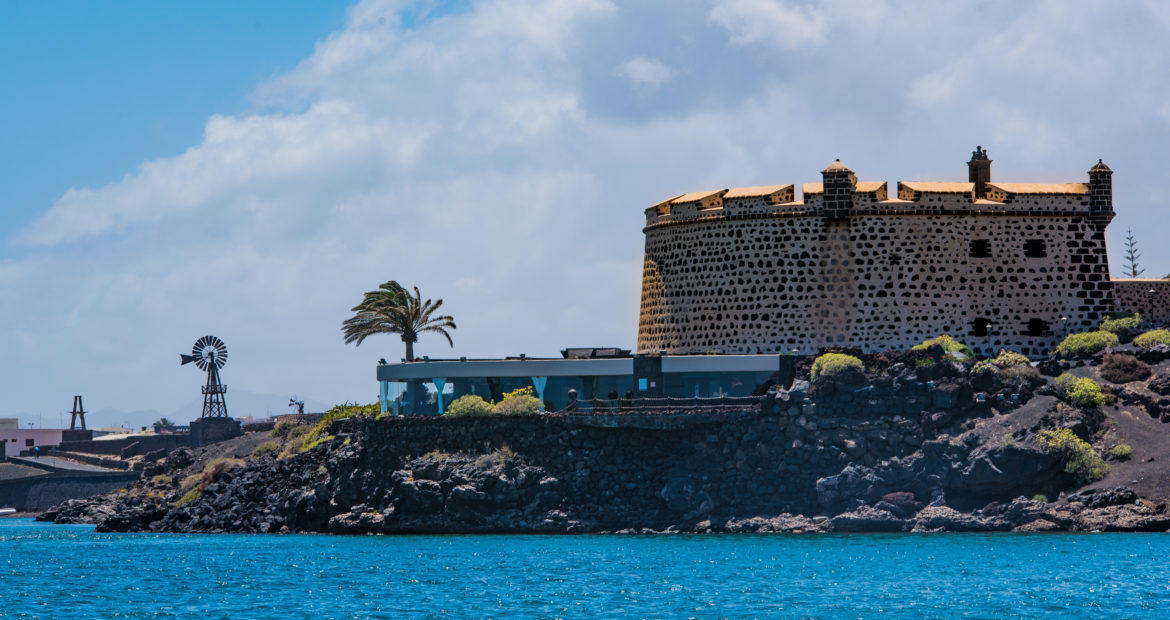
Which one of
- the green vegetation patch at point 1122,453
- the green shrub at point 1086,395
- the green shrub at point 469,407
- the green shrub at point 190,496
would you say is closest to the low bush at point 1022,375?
the green shrub at point 1086,395

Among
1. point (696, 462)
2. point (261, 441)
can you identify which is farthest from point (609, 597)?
point (261, 441)

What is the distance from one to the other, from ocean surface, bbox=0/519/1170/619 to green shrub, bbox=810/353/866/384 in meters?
7.46

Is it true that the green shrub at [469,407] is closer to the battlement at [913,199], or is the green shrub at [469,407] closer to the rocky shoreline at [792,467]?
the rocky shoreline at [792,467]

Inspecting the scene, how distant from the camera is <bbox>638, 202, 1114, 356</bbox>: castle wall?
254ft

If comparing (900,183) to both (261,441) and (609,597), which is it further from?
(261,441)

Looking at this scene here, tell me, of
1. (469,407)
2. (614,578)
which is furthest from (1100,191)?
(614,578)

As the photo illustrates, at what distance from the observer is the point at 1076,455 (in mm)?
66500

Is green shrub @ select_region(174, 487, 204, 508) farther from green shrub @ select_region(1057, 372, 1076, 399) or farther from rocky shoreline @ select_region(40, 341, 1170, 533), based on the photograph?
green shrub @ select_region(1057, 372, 1076, 399)

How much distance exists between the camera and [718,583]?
52.5 metres

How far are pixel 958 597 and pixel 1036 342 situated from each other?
31899 mm

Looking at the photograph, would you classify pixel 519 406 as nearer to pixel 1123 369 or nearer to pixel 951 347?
pixel 951 347

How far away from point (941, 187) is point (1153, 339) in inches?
451

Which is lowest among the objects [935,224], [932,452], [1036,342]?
[932,452]

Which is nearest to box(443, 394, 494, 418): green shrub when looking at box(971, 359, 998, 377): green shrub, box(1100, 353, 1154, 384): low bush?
box(971, 359, 998, 377): green shrub
